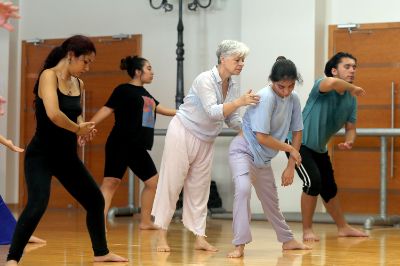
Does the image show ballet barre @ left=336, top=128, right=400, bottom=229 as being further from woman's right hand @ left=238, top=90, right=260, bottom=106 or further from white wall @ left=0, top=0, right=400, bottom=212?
woman's right hand @ left=238, top=90, right=260, bottom=106

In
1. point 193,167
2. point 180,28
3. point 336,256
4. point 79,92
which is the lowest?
point 336,256

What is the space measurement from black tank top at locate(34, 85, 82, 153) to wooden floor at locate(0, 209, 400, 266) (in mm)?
653

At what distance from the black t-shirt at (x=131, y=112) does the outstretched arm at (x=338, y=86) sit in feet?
5.64

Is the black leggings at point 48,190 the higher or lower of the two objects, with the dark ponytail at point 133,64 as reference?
lower

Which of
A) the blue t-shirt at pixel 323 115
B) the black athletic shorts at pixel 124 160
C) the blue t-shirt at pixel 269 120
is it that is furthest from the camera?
the black athletic shorts at pixel 124 160

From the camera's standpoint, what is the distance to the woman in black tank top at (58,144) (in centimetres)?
392

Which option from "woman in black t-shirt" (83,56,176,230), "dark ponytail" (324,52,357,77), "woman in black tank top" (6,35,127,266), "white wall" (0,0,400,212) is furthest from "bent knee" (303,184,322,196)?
"white wall" (0,0,400,212)

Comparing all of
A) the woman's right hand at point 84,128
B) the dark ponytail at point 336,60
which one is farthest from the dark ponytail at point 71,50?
the dark ponytail at point 336,60

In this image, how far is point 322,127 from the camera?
5738 mm

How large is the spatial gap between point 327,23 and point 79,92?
471 centimetres

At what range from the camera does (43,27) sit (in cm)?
996

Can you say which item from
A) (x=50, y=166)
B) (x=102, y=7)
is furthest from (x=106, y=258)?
(x=102, y=7)

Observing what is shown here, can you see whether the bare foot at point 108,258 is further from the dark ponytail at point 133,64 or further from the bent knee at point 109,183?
the dark ponytail at point 133,64

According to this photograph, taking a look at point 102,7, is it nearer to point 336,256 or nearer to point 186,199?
point 186,199
